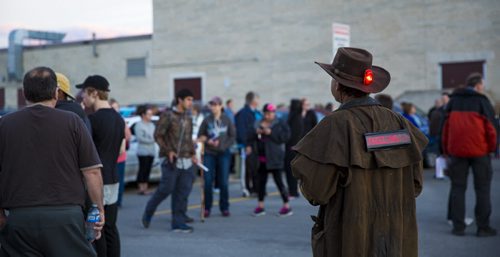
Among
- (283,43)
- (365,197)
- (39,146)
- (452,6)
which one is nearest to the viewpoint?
(365,197)

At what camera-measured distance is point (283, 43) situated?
120ft

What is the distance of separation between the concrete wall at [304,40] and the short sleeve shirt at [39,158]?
79.5ft

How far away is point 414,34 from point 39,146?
3028 centimetres

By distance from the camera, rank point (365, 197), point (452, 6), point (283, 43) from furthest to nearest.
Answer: point (283, 43) → point (452, 6) → point (365, 197)

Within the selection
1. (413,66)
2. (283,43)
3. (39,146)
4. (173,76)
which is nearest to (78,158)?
(39,146)

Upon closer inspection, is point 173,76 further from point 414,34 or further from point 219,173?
point 219,173

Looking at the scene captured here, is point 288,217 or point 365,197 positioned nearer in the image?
point 365,197

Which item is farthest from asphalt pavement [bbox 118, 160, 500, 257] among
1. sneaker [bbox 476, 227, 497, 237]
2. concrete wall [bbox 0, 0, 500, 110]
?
concrete wall [bbox 0, 0, 500, 110]

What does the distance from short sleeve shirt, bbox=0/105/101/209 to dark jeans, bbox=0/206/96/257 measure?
2.2 inches

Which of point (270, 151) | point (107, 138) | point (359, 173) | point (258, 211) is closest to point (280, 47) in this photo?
point (270, 151)

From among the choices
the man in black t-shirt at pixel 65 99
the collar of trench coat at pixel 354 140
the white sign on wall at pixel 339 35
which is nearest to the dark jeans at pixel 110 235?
the man in black t-shirt at pixel 65 99

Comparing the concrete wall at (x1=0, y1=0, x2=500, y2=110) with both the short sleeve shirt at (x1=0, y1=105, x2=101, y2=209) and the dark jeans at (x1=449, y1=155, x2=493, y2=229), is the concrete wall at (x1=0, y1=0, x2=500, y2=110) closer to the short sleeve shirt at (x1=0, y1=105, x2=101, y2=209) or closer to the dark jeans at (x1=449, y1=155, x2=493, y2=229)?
the dark jeans at (x1=449, y1=155, x2=493, y2=229)

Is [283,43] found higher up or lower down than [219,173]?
higher up

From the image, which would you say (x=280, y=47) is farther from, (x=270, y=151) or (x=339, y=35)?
(x=270, y=151)
